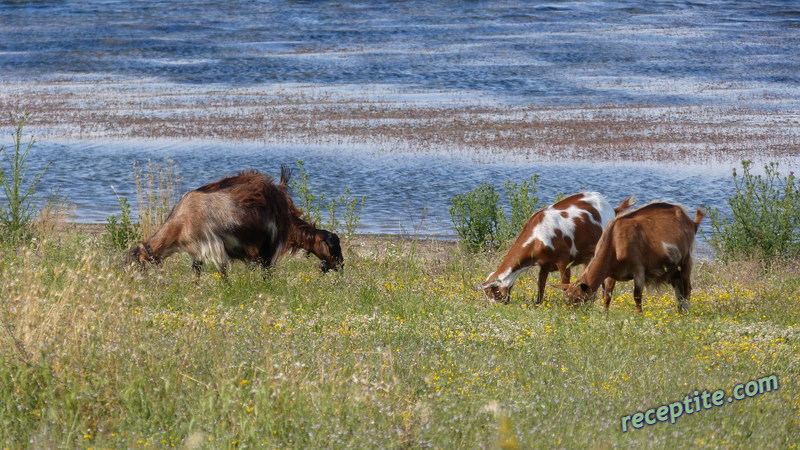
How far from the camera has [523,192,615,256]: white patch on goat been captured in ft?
36.7

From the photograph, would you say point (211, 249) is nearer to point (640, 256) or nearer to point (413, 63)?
point (640, 256)

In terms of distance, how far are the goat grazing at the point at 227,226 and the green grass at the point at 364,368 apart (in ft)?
1.03

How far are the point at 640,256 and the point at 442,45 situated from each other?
37.0m

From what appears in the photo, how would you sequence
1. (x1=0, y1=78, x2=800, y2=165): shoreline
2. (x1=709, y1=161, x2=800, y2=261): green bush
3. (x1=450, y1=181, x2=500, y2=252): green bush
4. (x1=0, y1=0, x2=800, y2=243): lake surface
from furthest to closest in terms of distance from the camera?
1. (x1=0, y1=78, x2=800, y2=165): shoreline
2. (x1=0, y1=0, x2=800, y2=243): lake surface
3. (x1=450, y1=181, x2=500, y2=252): green bush
4. (x1=709, y1=161, x2=800, y2=261): green bush

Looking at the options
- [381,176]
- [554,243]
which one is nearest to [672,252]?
[554,243]

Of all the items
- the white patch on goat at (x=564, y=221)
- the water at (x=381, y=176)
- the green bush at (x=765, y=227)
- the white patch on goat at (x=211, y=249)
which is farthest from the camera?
the water at (x=381, y=176)

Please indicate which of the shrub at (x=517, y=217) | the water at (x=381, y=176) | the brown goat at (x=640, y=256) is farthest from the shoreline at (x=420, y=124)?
the brown goat at (x=640, y=256)

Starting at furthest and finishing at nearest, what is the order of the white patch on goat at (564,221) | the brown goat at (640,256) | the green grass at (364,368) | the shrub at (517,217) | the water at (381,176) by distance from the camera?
the water at (381,176)
the shrub at (517,217)
the white patch on goat at (564,221)
the brown goat at (640,256)
the green grass at (364,368)

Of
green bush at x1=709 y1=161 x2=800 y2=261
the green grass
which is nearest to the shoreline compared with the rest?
green bush at x1=709 y1=161 x2=800 y2=261

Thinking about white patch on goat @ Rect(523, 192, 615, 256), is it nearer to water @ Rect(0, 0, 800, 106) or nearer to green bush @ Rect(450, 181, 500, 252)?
green bush @ Rect(450, 181, 500, 252)

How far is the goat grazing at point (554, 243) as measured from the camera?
1105 centimetres

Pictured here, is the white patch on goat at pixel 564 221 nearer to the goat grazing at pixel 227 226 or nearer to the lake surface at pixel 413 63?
the goat grazing at pixel 227 226

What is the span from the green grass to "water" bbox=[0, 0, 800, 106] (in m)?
23.1

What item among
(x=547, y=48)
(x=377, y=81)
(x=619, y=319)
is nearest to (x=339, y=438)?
(x=619, y=319)
